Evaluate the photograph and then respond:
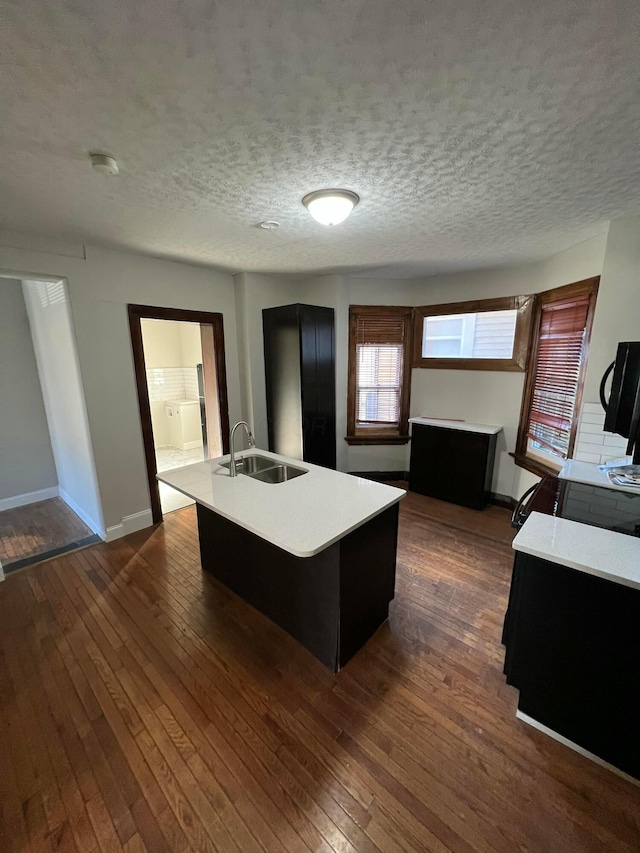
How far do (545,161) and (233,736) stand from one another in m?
2.95

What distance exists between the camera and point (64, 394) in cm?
318

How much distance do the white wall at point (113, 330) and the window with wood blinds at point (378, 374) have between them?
1.92 meters

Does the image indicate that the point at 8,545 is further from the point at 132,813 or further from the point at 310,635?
A: the point at 310,635

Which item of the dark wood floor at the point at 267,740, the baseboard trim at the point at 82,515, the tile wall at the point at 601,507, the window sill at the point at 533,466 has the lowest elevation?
the dark wood floor at the point at 267,740

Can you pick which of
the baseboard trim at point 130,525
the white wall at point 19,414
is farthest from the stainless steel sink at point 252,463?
the white wall at point 19,414

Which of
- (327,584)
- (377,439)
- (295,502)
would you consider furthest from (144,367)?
(377,439)

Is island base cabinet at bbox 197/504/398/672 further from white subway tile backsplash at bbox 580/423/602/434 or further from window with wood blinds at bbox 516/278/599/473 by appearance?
window with wood blinds at bbox 516/278/599/473

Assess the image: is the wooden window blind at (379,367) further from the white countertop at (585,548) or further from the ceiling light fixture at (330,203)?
the white countertop at (585,548)

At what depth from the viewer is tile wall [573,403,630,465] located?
2371mm

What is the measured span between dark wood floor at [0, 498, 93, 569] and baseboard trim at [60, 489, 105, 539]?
0.11ft

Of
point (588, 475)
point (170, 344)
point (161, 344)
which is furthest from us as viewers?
point (170, 344)

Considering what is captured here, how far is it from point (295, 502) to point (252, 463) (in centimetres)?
93

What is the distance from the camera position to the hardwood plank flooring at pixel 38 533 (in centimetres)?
284

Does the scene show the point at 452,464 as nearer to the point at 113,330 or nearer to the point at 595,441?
the point at 595,441
